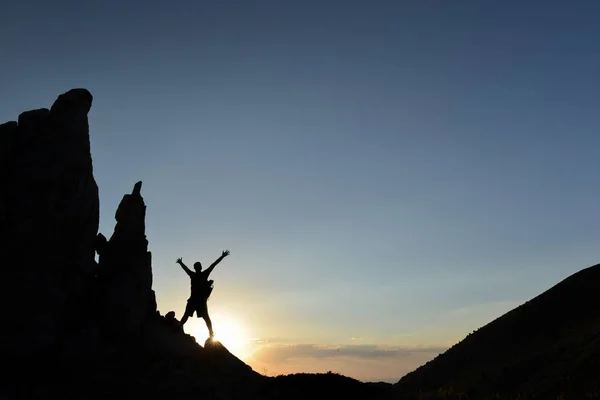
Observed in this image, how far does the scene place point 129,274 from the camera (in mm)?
28516

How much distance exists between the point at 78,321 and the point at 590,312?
5587 cm

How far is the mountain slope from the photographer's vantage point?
4459 centimetres

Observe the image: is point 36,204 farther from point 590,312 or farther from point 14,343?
point 590,312

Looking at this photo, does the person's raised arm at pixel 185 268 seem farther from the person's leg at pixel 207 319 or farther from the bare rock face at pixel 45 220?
the bare rock face at pixel 45 220

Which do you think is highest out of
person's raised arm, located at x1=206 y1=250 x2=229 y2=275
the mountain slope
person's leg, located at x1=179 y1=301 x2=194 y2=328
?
person's raised arm, located at x1=206 y1=250 x2=229 y2=275

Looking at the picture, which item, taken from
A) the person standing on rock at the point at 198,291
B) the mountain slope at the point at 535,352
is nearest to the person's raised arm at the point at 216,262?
the person standing on rock at the point at 198,291

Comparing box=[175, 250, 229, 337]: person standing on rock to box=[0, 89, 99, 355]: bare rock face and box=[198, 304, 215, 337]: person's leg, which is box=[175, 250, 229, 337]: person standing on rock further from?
box=[0, 89, 99, 355]: bare rock face

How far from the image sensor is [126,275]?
28516 mm

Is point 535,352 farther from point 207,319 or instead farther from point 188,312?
point 188,312

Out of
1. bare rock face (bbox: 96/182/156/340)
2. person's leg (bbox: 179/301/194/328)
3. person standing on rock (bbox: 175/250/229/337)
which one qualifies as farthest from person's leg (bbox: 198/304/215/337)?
bare rock face (bbox: 96/182/156/340)

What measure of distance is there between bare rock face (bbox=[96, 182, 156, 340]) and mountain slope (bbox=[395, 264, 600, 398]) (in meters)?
31.8

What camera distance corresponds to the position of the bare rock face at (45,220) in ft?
82.8

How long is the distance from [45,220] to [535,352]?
157ft

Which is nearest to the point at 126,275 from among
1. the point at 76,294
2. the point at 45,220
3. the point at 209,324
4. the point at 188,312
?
the point at 76,294
